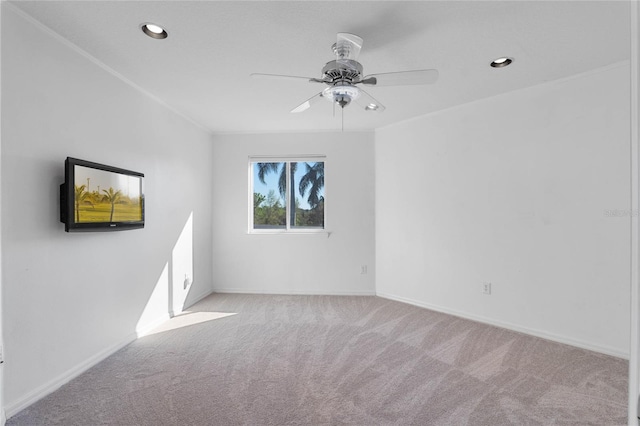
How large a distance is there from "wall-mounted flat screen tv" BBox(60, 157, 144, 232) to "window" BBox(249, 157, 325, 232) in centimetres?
211

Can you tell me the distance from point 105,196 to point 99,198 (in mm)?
83

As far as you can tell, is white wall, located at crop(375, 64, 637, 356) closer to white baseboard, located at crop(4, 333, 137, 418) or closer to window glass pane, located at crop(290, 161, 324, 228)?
window glass pane, located at crop(290, 161, 324, 228)

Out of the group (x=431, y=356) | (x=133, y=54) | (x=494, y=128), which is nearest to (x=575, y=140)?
(x=494, y=128)

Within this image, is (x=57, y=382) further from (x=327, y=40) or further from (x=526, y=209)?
(x=526, y=209)

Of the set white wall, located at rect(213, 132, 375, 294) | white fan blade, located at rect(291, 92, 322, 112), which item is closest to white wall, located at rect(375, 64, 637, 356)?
white wall, located at rect(213, 132, 375, 294)

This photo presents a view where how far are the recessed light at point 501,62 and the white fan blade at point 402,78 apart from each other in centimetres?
97

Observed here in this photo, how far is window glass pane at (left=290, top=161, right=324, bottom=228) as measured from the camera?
17.2 ft

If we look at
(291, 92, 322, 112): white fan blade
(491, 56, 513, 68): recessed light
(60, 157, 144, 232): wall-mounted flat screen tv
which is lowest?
(60, 157, 144, 232): wall-mounted flat screen tv

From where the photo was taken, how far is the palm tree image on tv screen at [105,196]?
2.53 m

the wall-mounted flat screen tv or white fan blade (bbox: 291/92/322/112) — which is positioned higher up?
white fan blade (bbox: 291/92/322/112)

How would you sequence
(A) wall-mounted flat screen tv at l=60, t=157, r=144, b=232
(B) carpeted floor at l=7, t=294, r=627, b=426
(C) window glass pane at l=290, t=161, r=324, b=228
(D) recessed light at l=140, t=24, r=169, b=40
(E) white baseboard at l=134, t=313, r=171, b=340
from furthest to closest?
(C) window glass pane at l=290, t=161, r=324, b=228
(E) white baseboard at l=134, t=313, r=171, b=340
(A) wall-mounted flat screen tv at l=60, t=157, r=144, b=232
(D) recessed light at l=140, t=24, r=169, b=40
(B) carpeted floor at l=7, t=294, r=627, b=426

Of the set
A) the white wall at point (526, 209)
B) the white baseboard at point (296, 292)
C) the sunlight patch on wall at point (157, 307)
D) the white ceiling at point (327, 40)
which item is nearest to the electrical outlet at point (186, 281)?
the sunlight patch on wall at point (157, 307)

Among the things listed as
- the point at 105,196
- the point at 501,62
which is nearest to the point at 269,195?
the point at 105,196

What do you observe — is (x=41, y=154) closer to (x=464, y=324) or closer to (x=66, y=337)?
(x=66, y=337)
